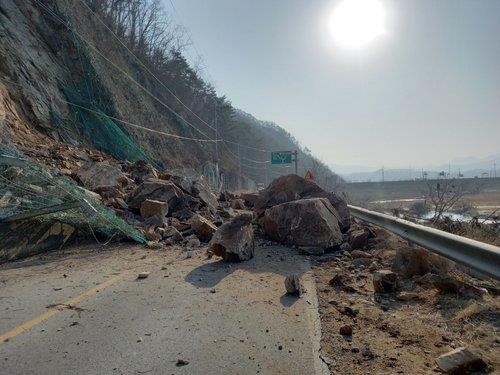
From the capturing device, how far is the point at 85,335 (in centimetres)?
390

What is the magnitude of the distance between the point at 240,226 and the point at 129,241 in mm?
3060

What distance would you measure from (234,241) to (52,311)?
3.31 meters

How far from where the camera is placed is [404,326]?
4102 millimetres

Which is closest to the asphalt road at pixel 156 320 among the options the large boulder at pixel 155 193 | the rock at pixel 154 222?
the rock at pixel 154 222

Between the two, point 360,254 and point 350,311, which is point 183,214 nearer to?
point 360,254

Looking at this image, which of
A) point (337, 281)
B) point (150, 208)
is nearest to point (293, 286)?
point (337, 281)

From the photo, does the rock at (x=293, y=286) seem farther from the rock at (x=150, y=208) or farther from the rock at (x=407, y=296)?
the rock at (x=150, y=208)

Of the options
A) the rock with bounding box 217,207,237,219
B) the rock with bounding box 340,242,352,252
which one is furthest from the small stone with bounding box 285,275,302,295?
the rock with bounding box 217,207,237,219

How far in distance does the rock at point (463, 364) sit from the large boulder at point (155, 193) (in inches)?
361

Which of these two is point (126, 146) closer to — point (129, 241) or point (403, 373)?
point (129, 241)

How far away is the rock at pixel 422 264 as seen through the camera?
220 inches

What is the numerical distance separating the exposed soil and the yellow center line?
114 inches

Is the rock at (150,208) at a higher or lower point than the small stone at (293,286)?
higher

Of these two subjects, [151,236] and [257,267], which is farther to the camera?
[151,236]
